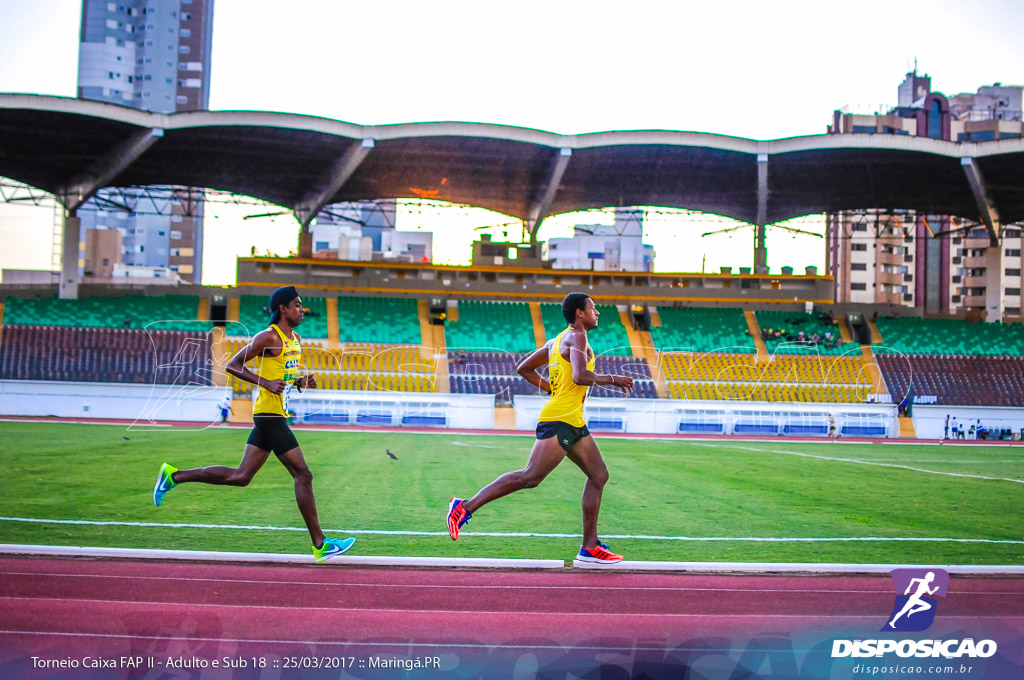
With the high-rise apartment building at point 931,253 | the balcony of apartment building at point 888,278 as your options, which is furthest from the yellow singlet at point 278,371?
the balcony of apartment building at point 888,278

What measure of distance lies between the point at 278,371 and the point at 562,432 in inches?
100

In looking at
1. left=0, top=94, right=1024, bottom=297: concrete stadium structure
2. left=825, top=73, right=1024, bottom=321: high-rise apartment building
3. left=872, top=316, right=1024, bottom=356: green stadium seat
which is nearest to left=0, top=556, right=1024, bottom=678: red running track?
left=0, top=94, right=1024, bottom=297: concrete stadium structure

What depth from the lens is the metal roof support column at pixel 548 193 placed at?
4078 centimetres

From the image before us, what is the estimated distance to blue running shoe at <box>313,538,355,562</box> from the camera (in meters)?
7.53

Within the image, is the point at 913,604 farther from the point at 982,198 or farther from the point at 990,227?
the point at 990,227

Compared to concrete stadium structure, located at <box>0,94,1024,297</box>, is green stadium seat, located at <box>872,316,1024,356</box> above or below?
below

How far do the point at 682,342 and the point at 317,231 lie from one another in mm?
49925

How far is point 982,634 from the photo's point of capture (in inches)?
218

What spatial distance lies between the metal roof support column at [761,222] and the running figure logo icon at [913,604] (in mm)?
37761

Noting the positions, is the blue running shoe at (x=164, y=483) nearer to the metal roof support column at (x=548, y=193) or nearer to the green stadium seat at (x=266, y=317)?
the metal roof support column at (x=548, y=193)

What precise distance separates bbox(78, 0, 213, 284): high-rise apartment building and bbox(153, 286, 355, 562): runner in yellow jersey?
89.8 meters

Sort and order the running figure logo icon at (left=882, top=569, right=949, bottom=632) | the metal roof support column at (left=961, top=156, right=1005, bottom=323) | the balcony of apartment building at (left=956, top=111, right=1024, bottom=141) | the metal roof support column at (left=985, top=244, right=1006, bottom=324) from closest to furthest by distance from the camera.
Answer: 1. the running figure logo icon at (left=882, top=569, right=949, bottom=632)
2. the metal roof support column at (left=961, top=156, right=1005, bottom=323)
3. the metal roof support column at (left=985, top=244, right=1006, bottom=324)
4. the balcony of apartment building at (left=956, top=111, right=1024, bottom=141)

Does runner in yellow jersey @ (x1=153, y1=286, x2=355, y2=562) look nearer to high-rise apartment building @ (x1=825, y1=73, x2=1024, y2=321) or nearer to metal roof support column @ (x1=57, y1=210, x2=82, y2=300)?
metal roof support column @ (x1=57, y1=210, x2=82, y2=300)

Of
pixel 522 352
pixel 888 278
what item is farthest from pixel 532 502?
pixel 888 278
